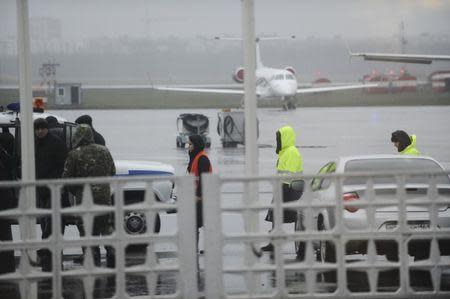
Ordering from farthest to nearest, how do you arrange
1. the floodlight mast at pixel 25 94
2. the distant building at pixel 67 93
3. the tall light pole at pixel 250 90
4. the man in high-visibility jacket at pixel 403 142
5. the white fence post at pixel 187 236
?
the distant building at pixel 67 93, the man in high-visibility jacket at pixel 403 142, the floodlight mast at pixel 25 94, the tall light pole at pixel 250 90, the white fence post at pixel 187 236

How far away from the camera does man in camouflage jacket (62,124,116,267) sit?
493 inches

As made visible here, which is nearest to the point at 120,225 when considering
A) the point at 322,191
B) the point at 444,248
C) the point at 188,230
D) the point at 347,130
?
the point at 188,230

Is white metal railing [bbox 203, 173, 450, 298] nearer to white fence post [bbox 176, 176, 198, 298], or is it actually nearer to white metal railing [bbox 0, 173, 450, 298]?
white metal railing [bbox 0, 173, 450, 298]

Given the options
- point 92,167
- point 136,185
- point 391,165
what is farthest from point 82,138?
point 391,165

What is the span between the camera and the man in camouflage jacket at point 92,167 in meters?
12.5

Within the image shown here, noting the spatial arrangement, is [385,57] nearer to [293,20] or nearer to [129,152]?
[129,152]

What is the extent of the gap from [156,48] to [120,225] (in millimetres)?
178240

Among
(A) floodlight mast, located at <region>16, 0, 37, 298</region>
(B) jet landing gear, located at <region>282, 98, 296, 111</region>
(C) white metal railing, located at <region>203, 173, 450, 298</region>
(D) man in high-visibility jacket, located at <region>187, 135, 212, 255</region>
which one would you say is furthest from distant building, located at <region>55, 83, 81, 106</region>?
(C) white metal railing, located at <region>203, 173, 450, 298</region>

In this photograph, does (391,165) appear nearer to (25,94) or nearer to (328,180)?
(328,180)

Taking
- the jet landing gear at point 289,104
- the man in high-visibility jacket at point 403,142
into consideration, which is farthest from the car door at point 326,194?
the jet landing gear at point 289,104

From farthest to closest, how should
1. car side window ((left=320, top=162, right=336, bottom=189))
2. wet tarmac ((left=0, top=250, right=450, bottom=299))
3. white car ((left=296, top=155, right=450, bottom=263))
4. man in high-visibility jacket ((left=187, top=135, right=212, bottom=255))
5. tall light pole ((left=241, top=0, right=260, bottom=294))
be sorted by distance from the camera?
car side window ((left=320, top=162, right=336, bottom=189)) → man in high-visibility jacket ((left=187, top=135, right=212, bottom=255)) → white car ((left=296, top=155, right=450, bottom=263)) → wet tarmac ((left=0, top=250, right=450, bottom=299)) → tall light pole ((left=241, top=0, right=260, bottom=294))

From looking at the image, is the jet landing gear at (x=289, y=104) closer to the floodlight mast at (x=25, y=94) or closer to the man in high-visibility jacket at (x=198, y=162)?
the man in high-visibility jacket at (x=198, y=162)

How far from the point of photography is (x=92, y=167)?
12.7 meters

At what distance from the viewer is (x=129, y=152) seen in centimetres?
3959
